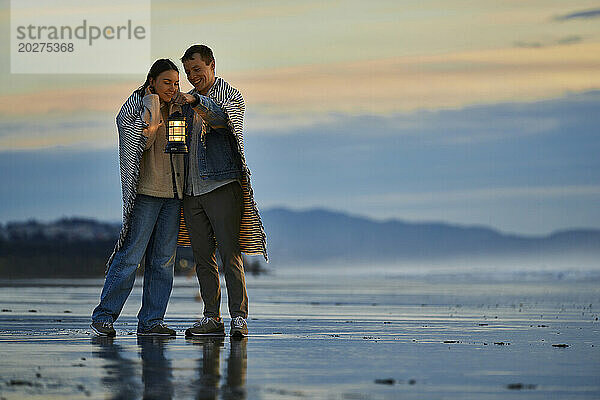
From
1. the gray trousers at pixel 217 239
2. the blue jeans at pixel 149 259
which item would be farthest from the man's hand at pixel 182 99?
the blue jeans at pixel 149 259

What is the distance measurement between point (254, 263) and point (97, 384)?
1309 inches

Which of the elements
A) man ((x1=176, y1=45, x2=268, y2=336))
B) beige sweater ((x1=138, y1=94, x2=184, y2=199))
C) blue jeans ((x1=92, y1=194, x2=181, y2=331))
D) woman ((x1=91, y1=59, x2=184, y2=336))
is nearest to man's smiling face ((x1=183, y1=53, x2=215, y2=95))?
man ((x1=176, y1=45, x2=268, y2=336))

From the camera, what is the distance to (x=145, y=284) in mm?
8953

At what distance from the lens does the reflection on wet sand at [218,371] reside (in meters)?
4.98

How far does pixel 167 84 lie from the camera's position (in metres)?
8.77

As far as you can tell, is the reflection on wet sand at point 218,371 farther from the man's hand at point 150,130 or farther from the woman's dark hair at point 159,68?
the woman's dark hair at point 159,68

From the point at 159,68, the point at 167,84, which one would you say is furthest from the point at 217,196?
the point at 159,68

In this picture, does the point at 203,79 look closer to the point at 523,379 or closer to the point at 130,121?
the point at 130,121

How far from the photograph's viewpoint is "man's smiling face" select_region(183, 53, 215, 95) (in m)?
8.76

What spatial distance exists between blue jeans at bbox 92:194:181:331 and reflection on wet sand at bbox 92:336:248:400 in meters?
0.99

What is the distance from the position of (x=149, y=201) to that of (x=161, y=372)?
10.6 ft

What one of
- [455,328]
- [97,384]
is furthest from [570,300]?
[97,384]

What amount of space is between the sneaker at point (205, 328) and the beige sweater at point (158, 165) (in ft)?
3.09

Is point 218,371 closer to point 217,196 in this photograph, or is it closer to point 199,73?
point 217,196
